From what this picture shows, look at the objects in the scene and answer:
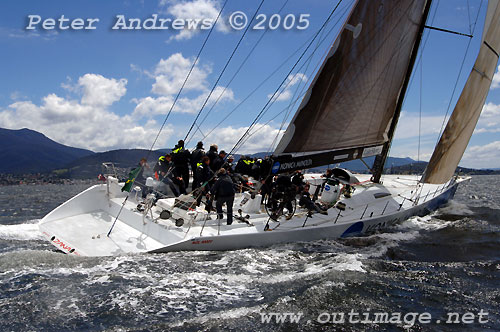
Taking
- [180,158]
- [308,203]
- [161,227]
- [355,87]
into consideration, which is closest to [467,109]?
[355,87]

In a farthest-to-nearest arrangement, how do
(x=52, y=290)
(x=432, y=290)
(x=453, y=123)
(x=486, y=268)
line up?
(x=453, y=123), (x=486, y=268), (x=432, y=290), (x=52, y=290)

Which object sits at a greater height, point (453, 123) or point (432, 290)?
point (453, 123)

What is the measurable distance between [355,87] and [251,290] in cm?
609

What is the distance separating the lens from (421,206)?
35.2 ft

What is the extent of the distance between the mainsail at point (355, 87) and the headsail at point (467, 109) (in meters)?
2.49

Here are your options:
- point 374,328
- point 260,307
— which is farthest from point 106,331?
point 374,328

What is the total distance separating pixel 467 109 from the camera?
10.8 m

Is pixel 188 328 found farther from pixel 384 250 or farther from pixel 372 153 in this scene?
pixel 372 153

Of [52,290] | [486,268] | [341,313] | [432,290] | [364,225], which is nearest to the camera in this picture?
[341,313]

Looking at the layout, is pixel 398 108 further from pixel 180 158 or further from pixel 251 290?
pixel 251 290

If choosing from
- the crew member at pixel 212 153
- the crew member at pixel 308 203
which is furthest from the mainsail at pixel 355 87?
the crew member at pixel 212 153

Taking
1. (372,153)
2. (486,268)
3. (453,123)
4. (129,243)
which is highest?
(453,123)

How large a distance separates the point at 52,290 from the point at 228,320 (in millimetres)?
2396

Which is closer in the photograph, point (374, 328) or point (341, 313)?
point (374, 328)
